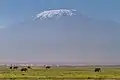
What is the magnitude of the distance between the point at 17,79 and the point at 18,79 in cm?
18

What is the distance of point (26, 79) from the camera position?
5947cm

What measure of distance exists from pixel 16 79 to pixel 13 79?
85cm

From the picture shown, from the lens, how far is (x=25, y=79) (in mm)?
59312

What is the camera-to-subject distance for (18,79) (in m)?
59.1

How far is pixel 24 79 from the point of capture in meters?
59.4

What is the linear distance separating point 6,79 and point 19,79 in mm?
2181

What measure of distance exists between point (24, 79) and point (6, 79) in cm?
294

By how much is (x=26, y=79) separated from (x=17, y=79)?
1.48m

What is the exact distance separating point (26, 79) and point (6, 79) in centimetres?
326

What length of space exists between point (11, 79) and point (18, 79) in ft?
4.84

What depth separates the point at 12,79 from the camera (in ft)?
196

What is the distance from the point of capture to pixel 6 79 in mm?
59219

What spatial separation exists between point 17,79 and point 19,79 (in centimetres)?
42

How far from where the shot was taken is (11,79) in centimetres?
5988
